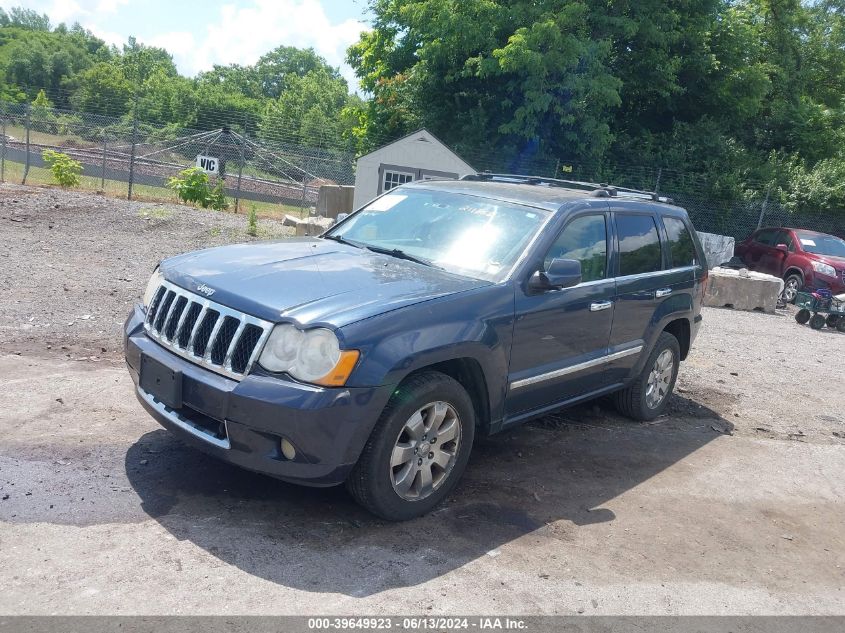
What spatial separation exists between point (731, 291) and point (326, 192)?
11.7 meters

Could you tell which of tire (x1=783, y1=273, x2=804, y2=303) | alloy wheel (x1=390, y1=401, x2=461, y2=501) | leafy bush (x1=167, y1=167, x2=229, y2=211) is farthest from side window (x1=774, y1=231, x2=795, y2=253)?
alloy wheel (x1=390, y1=401, x2=461, y2=501)

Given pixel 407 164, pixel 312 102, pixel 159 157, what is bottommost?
pixel 159 157

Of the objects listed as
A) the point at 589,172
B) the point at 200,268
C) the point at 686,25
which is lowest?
the point at 200,268

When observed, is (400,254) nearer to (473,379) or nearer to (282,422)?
(473,379)

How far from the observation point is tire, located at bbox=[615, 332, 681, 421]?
6.37 meters

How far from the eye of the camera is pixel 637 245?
601 centimetres

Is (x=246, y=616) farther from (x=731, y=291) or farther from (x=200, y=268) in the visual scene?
(x=731, y=291)

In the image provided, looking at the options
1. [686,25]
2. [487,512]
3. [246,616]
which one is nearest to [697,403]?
[487,512]

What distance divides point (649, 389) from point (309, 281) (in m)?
3.49

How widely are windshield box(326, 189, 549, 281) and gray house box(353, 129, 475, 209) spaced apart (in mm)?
11645

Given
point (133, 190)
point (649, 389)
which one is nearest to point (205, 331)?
point (649, 389)

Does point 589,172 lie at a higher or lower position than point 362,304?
higher

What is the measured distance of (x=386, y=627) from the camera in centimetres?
327

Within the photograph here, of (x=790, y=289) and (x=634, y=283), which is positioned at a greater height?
(x=634, y=283)
